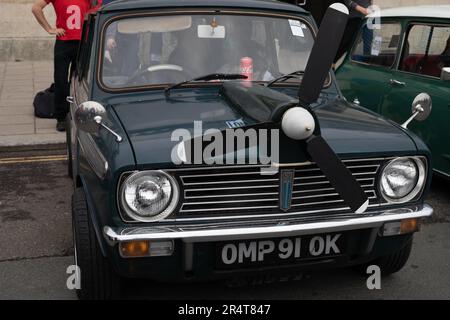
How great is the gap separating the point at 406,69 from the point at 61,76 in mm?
3885

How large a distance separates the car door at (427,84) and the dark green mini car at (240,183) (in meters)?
1.59

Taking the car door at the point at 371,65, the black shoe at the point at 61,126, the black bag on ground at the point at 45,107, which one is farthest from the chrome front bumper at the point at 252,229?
the black bag on ground at the point at 45,107

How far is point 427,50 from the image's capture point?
5609 millimetres

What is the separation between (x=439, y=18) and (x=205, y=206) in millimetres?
3485

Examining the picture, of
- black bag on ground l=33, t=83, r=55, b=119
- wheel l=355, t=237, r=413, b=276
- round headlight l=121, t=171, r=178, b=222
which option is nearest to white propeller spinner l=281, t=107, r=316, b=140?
round headlight l=121, t=171, r=178, b=222

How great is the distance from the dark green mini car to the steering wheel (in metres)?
0.12

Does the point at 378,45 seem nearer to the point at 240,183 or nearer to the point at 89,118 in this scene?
the point at 240,183

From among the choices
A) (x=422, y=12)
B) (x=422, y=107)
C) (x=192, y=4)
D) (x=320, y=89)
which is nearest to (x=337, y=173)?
(x=320, y=89)

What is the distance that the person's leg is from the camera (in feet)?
23.4

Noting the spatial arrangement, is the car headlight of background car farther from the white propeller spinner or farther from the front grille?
the white propeller spinner

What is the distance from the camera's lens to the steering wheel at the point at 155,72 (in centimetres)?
379

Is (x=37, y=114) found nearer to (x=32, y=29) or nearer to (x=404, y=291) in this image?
(x=32, y=29)

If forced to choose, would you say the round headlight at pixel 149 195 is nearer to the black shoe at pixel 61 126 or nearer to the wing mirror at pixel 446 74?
the wing mirror at pixel 446 74

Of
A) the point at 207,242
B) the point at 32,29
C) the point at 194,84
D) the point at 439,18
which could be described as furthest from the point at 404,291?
the point at 32,29
